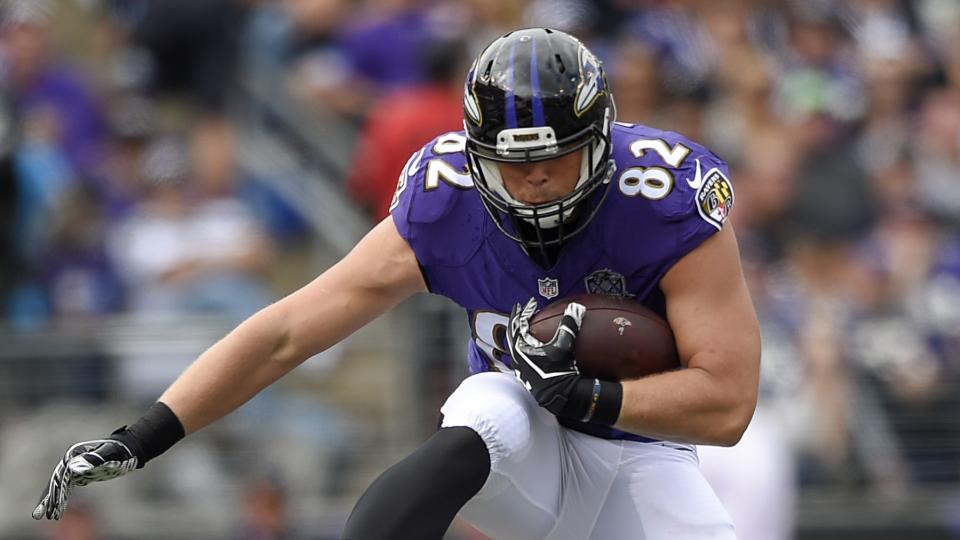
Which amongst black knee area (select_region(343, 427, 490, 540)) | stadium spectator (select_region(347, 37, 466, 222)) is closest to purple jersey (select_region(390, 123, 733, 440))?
black knee area (select_region(343, 427, 490, 540))

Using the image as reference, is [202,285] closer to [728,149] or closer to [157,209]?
[157,209]

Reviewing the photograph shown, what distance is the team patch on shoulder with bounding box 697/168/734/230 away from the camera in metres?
4.70

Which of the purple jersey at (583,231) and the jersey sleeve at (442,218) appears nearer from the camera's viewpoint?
the purple jersey at (583,231)

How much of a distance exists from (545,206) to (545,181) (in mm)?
70

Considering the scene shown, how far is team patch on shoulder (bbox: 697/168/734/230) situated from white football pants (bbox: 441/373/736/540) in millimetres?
715

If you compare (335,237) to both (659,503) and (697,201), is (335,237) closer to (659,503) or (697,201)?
(659,503)

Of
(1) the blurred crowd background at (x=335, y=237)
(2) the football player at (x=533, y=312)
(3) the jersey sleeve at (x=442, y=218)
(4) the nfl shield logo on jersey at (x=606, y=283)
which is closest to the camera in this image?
(2) the football player at (x=533, y=312)

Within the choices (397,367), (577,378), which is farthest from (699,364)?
(397,367)

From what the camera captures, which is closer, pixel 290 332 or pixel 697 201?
pixel 697 201

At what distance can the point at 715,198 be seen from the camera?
475 cm

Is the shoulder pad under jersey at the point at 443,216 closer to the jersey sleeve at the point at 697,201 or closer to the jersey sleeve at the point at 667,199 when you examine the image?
the jersey sleeve at the point at 667,199

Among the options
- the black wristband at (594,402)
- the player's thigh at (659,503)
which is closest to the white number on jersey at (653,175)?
the black wristband at (594,402)

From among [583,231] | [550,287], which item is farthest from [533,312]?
[583,231]

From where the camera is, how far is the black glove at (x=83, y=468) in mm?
4660
